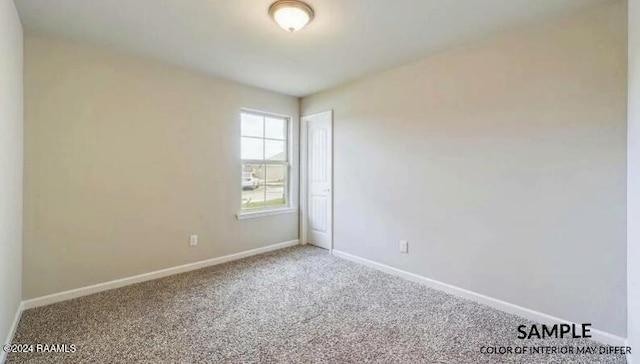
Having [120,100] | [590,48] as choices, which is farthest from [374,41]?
[120,100]

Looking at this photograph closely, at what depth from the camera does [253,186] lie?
13.7 ft

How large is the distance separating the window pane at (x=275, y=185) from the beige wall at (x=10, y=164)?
260 cm

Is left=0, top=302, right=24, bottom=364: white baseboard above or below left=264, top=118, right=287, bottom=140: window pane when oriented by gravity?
below

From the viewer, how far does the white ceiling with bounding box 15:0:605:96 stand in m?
2.11

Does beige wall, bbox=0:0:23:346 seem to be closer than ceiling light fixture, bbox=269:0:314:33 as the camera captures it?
Yes

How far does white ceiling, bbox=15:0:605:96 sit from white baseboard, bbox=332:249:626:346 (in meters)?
2.30

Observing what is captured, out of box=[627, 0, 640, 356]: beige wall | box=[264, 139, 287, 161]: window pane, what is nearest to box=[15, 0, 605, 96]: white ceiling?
box=[627, 0, 640, 356]: beige wall

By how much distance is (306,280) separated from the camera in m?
3.15

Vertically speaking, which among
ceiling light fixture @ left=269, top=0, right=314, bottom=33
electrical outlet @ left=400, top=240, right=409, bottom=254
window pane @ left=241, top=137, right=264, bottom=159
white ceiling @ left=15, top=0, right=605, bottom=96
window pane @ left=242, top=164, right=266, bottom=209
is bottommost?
electrical outlet @ left=400, top=240, right=409, bottom=254

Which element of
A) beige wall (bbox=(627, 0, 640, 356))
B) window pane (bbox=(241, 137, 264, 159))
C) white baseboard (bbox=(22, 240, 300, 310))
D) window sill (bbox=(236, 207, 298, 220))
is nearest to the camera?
beige wall (bbox=(627, 0, 640, 356))

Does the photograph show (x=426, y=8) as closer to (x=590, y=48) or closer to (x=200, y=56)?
(x=590, y=48)

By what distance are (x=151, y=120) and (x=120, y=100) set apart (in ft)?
1.06

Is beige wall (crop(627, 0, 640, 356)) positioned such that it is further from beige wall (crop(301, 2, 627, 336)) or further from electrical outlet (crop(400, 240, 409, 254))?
electrical outlet (crop(400, 240, 409, 254))

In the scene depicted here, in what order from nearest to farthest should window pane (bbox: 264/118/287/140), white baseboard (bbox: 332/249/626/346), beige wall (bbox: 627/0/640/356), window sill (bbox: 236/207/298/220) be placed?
1. beige wall (bbox: 627/0/640/356)
2. white baseboard (bbox: 332/249/626/346)
3. window sill (bbox: 236/207/298/220)
4. window pane (bbox: 264/118/287/140)
